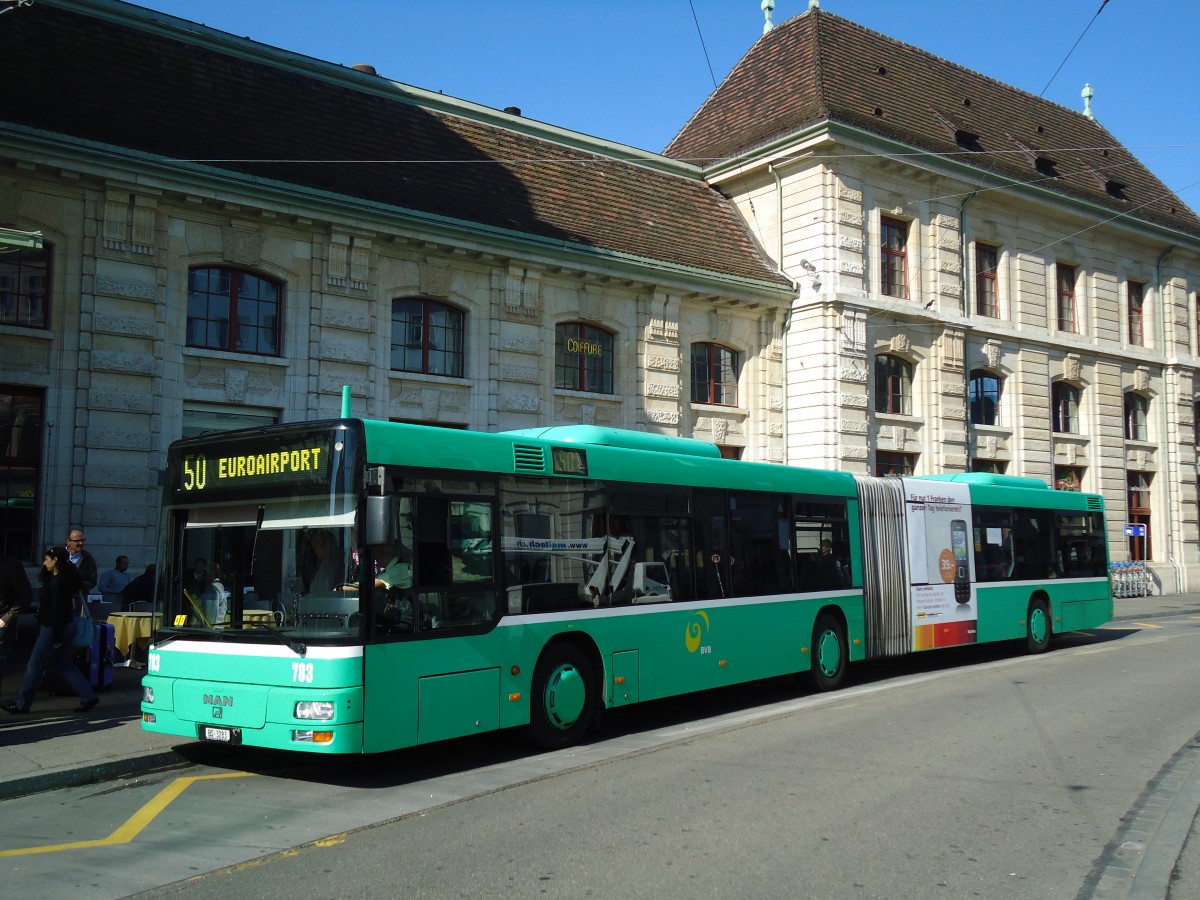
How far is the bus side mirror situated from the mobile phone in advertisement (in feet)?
36.4

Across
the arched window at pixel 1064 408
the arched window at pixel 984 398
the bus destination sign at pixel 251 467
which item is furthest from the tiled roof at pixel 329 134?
the arched window at pixel 1064 408

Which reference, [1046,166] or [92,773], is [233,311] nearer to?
[92,773]

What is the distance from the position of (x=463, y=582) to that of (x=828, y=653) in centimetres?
662

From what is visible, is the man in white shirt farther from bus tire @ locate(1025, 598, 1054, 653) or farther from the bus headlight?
bus tire @ locate(1025, 598, 1054, 653)

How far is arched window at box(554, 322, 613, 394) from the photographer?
22.8 meters

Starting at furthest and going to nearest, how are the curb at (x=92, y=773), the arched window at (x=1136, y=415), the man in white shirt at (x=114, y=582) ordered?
the arched window at (x=1136, y=415), the man in white shirt at (x=114, y=582), the curb at (x=92, y=773)

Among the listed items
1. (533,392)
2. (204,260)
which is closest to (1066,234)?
(533,392)

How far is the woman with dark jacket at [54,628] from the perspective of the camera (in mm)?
11023

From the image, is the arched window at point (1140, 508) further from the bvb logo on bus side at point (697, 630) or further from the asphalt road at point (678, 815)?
the bvb logo on bus side at point (697, 630)

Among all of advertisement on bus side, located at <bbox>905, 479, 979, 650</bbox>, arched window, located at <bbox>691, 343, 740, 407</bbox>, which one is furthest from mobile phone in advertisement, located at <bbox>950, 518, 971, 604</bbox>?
arched window, located at <bbox>691, 343, 740, 407</bbox>

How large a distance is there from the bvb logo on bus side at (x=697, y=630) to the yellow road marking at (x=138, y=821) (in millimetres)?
4640

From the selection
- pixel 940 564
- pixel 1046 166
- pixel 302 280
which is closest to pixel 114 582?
pixel 302 280

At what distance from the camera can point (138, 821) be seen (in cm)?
766

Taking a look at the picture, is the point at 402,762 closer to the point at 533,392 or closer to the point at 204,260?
the point at 204,260
